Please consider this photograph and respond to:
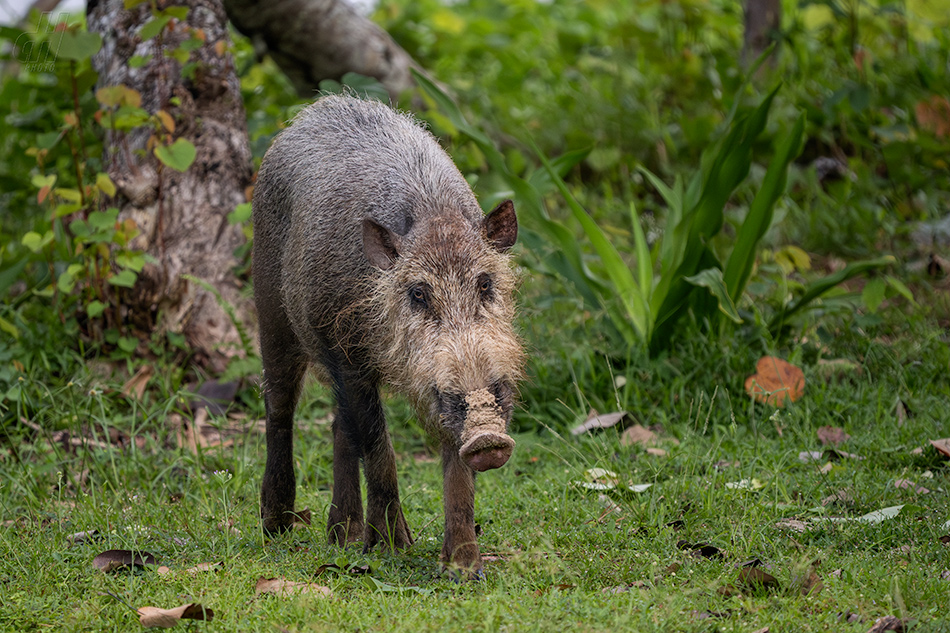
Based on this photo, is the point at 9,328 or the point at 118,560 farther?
the point at 9,328

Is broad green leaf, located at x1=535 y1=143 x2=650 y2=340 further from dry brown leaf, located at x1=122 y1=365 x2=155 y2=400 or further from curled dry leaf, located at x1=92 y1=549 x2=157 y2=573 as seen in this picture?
curled dry leaf, located at x1=92 y1=549 x2=157 y2=573

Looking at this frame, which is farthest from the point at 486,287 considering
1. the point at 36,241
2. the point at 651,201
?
the point at 651,201

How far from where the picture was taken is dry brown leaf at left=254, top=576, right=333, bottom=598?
2.92 metres

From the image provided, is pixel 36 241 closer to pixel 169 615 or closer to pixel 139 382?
pixel 139 382

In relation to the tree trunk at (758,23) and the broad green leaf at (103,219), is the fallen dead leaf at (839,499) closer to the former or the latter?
the broad green leaf at (103,219)

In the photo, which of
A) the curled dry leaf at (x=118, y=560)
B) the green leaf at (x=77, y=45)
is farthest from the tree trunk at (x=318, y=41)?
the curled dry leaf at (x=118, y=560)

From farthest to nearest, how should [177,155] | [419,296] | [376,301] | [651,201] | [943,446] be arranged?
[651,201], [177,155], [943,446], [376,301], [419,296]

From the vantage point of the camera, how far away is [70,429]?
452 centimetres

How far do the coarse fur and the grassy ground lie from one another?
270mm

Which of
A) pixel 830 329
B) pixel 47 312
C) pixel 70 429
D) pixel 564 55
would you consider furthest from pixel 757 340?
pixel 564 55

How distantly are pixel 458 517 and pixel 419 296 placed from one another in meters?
0.74

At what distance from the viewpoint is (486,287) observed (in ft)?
10.3

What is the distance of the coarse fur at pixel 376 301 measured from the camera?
298 cm

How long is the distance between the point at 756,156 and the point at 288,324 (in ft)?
→ 16.4
